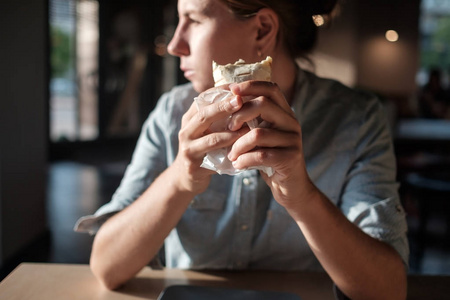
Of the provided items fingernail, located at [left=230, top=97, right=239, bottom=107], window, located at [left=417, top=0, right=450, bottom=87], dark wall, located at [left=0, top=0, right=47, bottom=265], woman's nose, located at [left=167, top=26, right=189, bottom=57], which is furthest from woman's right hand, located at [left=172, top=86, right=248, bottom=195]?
window, located at [left=417, top=0, right=450, bottom=87]

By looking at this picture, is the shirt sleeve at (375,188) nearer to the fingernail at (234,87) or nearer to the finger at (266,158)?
the finger at (266,158)

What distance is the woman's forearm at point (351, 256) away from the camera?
0.98 metres

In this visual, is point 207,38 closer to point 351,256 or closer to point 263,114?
point 263,114

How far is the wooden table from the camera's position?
39.9 inches

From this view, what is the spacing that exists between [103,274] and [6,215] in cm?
273

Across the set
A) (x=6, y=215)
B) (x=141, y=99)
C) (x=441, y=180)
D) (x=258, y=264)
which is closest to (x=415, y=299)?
(x=258, y=264)

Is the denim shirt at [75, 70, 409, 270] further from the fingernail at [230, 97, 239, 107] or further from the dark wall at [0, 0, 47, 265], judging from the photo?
the dark wall at [0, 0, 47, 265]

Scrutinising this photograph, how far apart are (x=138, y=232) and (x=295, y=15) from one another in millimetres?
652

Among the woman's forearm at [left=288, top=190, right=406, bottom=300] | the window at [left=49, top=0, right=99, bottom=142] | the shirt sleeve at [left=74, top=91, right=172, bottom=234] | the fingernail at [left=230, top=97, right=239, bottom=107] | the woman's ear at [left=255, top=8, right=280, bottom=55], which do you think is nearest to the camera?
the fingernail at [left=230, top=97, right=239, bottom=107]

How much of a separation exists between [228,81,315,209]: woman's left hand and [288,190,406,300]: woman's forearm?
7.0 inches

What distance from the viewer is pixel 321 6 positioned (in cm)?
123

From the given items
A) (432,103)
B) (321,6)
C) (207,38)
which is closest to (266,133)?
(207,38)

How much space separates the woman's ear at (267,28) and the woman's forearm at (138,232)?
361mm

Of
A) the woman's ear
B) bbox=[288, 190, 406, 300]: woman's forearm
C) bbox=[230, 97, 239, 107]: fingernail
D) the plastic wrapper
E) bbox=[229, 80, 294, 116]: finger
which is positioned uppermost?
the woman's ear
